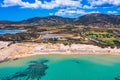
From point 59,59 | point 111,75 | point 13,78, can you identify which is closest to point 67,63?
point 59,59

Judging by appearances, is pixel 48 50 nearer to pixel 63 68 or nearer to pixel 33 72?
pixel 63 68

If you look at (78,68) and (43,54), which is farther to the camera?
(43,54)

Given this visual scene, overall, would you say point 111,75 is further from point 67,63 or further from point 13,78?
point 13,78

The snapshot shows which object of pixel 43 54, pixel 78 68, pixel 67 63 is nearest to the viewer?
pixel 78 68

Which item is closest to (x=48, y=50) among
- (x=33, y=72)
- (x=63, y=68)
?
(x=63, y=68)

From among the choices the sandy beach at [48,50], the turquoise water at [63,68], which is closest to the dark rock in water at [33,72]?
the turquoise water at [63,68]

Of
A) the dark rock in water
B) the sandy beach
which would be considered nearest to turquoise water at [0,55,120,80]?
the dark rock in water

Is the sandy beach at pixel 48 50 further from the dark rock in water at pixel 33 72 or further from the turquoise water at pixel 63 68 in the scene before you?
the dark rock in water at pixel 33 72

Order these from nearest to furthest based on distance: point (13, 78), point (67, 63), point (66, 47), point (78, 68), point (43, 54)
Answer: point (13, 78) → point (78, 68) → point (67, 63) → point (43, 54) → point (66, 47)
